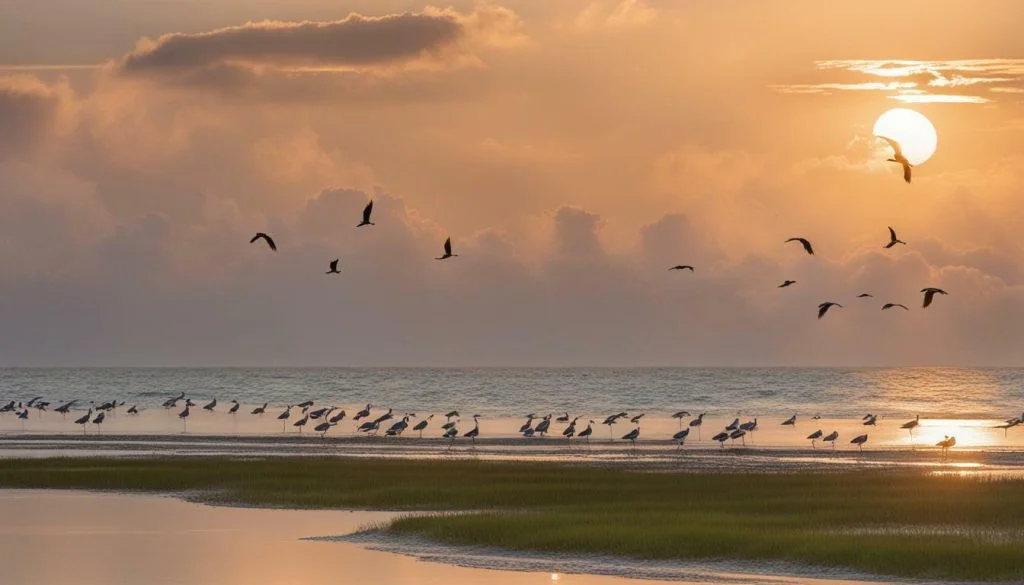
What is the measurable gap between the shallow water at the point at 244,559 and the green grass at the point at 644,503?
145 centimetres

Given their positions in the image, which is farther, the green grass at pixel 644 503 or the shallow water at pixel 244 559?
the green grass at pixel 644 503

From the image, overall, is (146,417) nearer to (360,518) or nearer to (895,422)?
(895,422)

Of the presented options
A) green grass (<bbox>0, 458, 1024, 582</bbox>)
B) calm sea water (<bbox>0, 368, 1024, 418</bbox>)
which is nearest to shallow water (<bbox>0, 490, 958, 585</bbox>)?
green grass (<bbox>0, 458, 1024, 582</bbox>)

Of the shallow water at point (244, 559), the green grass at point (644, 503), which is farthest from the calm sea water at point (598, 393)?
the shallow water at point (244, 559)

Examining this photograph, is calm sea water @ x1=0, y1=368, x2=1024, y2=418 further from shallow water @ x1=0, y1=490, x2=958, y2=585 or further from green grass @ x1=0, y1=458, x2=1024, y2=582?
shallow water @ x1=0, y1=490, x2=958, y2=585

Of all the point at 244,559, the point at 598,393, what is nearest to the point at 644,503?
the point at 244,559

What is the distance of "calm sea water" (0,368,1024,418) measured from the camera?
11994 cm

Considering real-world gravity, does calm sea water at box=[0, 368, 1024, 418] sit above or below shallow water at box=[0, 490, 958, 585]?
above

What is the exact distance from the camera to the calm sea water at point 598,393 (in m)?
120

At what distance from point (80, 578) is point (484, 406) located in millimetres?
93368

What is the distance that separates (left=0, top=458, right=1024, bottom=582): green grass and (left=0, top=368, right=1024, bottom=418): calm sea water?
58.4 metres

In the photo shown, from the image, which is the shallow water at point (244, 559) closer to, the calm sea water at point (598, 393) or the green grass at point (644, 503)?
the green grass at point (644, 503)

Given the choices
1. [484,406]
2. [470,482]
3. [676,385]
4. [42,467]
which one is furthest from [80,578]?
[676,385]

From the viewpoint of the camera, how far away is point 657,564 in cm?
3266
